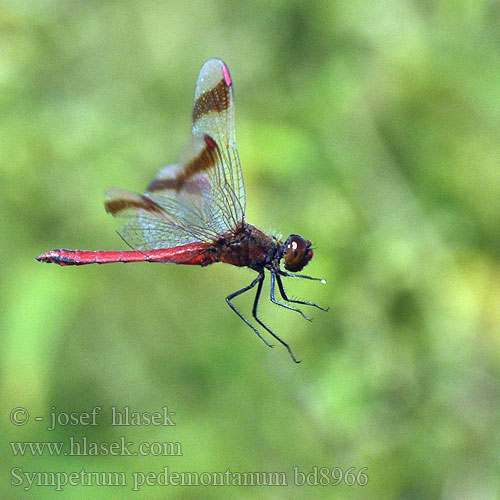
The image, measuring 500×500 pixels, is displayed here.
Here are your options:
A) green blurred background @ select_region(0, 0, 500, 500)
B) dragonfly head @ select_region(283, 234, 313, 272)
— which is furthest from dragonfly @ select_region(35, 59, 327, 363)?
green blurred background @ select_region(0, 0, 500, 500)

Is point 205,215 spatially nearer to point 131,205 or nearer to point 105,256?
point 131,205

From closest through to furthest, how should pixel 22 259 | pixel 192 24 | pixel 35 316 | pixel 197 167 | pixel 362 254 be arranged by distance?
pixel 197 167, pixel 35 316, pixel 22 259, pixel 362 254, pixel 192 24

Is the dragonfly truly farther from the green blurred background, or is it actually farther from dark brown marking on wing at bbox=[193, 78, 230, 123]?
the green blurred background

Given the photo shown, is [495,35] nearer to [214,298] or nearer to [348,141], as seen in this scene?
[348,141]

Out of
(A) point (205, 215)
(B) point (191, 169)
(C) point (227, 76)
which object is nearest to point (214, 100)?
(C) point (227, 76)

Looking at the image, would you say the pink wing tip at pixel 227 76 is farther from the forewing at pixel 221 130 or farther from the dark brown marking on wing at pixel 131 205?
the dark brown marking on wing at pixel 131 205

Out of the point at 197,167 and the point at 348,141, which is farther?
the point at 348,141

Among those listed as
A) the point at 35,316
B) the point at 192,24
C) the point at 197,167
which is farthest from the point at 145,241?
the point at 192,24

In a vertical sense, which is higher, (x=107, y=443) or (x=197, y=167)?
(x=197, y=167)
